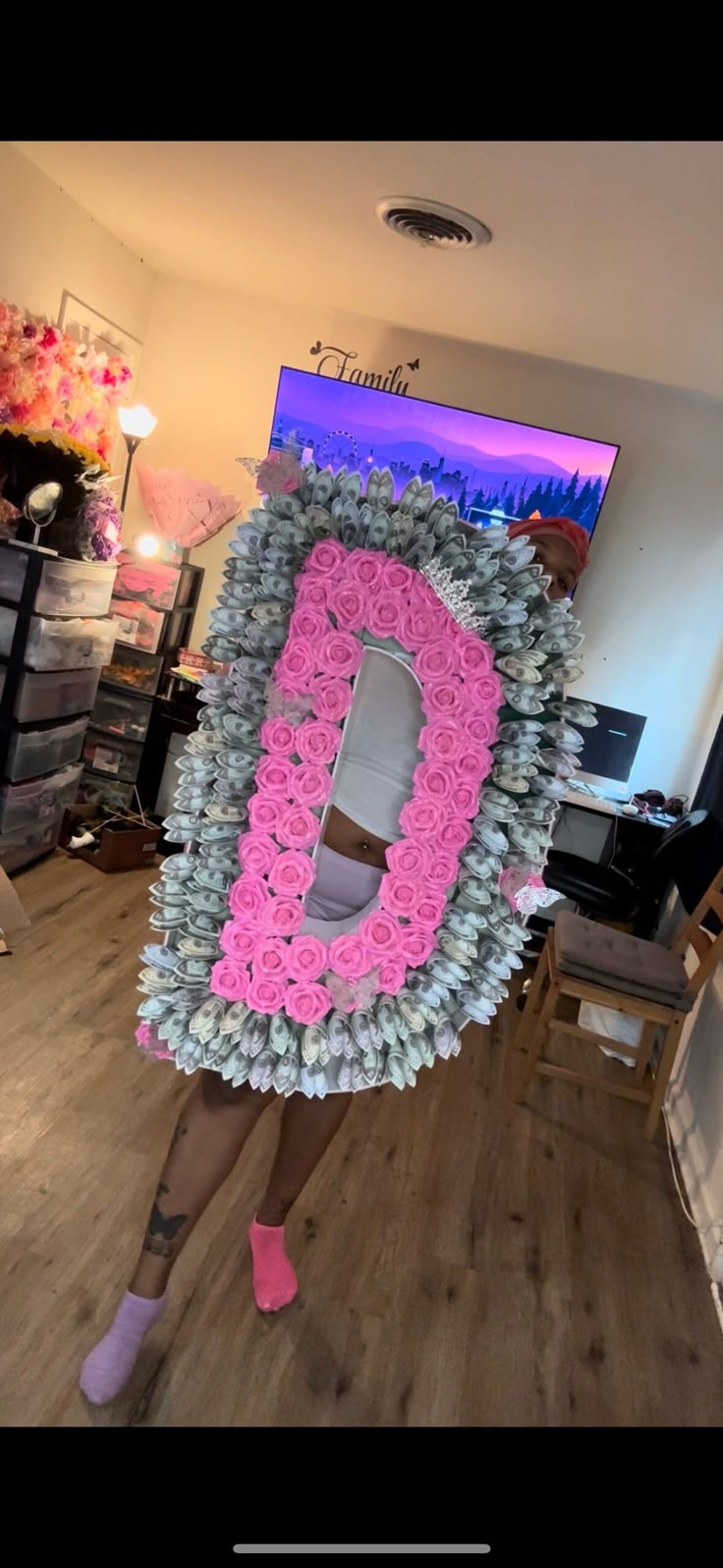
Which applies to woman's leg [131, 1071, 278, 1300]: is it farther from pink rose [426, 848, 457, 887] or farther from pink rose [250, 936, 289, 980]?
pink rose [426, 848, 457, 887]

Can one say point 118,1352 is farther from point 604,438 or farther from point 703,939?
point 604,438

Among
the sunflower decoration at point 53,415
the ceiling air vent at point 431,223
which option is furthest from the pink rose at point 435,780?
the sunflower decoration at point 53,415

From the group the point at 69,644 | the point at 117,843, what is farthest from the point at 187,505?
the point at 117,843

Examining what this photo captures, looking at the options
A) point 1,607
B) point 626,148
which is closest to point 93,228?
point 1,607

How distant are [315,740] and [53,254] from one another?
2.99 meters

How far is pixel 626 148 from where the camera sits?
2066 mm

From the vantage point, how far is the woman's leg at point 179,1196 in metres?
1.39

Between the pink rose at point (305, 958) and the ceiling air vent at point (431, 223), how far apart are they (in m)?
2.25

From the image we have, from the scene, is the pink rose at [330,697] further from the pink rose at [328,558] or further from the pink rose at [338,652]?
the pink rose at [328,558]

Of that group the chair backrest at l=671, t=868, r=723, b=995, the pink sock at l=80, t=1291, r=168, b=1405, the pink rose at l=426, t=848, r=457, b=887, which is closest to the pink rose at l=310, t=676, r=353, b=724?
the pink rose at l=426, t=848, r=457, b=887

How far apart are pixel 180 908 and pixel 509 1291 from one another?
113cm

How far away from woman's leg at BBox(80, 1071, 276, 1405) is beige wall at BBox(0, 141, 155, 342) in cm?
293

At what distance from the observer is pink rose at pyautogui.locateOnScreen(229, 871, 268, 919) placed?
51.8 inches
